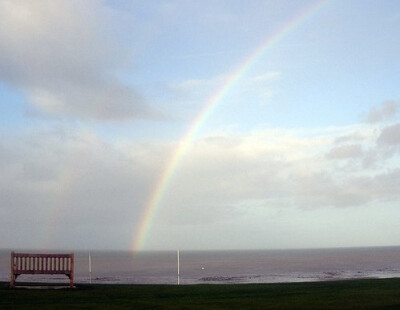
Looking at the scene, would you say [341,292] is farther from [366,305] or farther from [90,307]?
[90,307]

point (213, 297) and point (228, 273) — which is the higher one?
point (228, 273)

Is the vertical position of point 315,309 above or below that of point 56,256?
below

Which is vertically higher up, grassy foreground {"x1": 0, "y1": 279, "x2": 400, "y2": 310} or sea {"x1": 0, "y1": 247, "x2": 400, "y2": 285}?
sea {"x1": 0, "y1": 247, "x2": 400, "y2": 285}

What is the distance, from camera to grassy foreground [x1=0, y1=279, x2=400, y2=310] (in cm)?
1719

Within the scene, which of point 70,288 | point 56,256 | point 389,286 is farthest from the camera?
point 56,256

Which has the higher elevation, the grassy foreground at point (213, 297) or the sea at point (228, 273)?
the sea at point (228, 273)

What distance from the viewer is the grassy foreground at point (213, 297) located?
→ 17.2m

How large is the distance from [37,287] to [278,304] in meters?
11.1

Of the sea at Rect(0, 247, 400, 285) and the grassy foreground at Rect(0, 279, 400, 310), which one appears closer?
the grassy foreground at Rect(0, 279, 400, 310)

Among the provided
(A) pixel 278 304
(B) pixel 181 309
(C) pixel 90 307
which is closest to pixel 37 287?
(C) pixel 90 307

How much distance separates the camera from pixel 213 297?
20047 millimetres

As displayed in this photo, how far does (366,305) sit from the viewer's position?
16516mm

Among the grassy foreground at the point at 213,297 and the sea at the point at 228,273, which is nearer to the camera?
the grassy foreground at the point at 213,297

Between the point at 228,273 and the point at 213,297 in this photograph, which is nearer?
the point at 213,297
